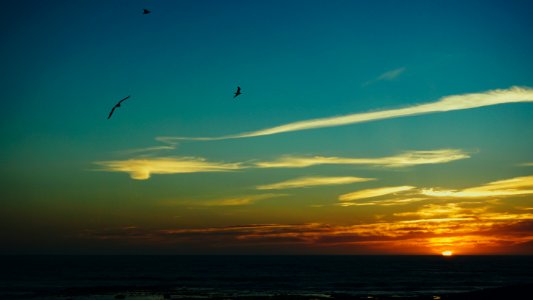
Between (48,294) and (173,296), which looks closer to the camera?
(173,296)

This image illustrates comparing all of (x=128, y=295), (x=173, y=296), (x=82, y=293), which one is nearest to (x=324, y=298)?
(x=173, y=296)

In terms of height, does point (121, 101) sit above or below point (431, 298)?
above

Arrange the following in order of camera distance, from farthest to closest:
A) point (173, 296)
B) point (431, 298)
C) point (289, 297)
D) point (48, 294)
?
1. point (48, 294)
2. point (173, 296)
3. point (289, 297)
4. point (431, 298)

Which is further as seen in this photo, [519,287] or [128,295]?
[128,295]

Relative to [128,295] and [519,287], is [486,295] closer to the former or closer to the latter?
[519,287]

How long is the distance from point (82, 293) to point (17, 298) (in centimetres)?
767

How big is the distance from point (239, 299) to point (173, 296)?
9004 mm

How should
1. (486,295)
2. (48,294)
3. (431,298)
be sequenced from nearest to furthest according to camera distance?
(486,295)
(431,298)
(48,294)

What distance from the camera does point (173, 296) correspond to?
6109 cm

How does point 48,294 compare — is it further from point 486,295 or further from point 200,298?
point 486,295

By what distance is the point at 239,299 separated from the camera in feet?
186

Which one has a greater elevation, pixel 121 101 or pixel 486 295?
pixel 121 101

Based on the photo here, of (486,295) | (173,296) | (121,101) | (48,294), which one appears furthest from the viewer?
(48,294)

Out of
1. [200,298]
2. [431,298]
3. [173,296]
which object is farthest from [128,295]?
[431,298]
